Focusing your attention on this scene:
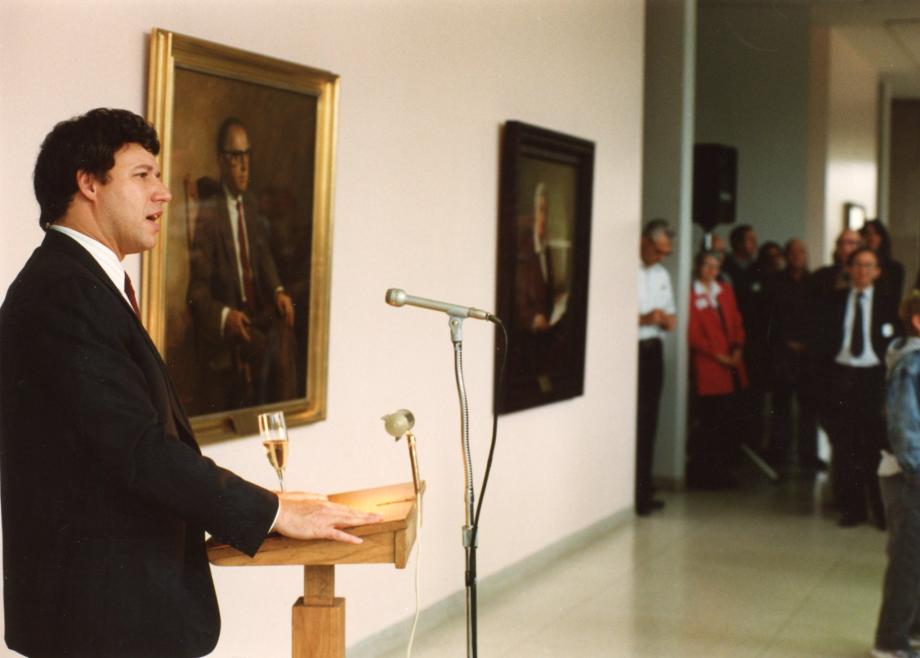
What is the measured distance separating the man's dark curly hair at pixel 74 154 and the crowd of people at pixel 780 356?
6.62 m

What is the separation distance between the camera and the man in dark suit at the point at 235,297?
4.00m

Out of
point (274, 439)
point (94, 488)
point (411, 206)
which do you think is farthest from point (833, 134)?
point (94, 488)

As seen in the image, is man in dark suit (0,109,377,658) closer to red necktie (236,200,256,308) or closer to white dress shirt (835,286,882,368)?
red necktie (236,200,256,308)

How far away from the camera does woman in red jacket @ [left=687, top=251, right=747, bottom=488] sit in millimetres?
9719

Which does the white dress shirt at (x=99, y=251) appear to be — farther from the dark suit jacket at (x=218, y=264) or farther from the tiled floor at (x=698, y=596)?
the tiled floor at (x=698, y=596)

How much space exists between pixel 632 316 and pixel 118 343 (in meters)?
6.47

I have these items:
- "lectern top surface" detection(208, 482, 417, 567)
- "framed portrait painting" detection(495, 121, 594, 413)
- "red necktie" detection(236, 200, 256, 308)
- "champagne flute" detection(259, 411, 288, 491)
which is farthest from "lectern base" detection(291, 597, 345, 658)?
"framed portrait painting" detection(495, 121, 594, 413)

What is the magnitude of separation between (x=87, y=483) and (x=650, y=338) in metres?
6.97

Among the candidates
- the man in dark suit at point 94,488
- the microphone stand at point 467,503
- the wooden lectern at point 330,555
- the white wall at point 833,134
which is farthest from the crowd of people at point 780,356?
the man in dark suit at point 94,488

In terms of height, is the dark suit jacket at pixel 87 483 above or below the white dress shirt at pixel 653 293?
below

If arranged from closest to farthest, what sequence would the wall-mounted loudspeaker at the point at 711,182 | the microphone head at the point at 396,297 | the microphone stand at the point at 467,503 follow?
the microphone head at the point at 396,297 < the microphone stand at the point at 467,503 < the wall-mounted loudspeaker at the point at 711,182

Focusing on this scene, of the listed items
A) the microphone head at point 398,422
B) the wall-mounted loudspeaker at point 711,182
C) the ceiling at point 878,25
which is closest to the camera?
the microphone head at point 398,422

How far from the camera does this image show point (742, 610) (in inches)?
244

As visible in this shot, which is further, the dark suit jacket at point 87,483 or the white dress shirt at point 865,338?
the white dress shirt at point 865,338
